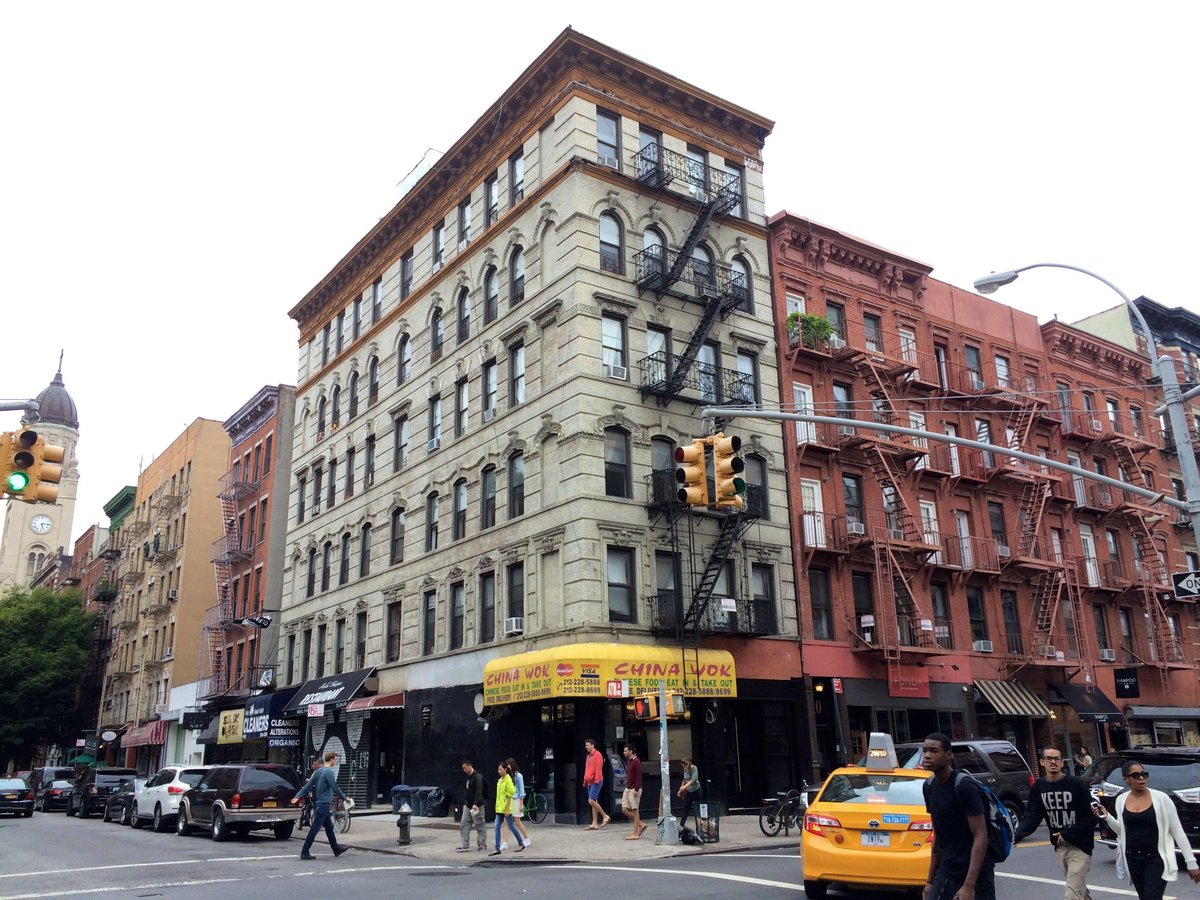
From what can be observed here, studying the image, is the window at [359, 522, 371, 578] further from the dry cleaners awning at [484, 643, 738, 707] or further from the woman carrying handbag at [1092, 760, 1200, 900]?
the woman carrying handbag at [1092, 760, 1200, 900]

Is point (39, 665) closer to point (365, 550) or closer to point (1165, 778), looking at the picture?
point (365, 550)

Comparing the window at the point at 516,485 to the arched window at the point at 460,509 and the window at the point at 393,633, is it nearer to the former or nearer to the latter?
the arched window at the point at 460,509

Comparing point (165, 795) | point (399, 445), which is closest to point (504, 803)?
point (165, 795)

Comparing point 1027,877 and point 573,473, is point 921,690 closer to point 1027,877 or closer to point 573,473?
point 573,473

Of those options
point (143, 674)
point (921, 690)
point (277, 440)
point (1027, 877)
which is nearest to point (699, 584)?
point (921, 690)

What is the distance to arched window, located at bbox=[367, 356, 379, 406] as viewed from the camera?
39.0m

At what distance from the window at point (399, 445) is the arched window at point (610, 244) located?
34.9 feet

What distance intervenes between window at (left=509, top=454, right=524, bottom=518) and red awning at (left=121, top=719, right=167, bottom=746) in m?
34.4

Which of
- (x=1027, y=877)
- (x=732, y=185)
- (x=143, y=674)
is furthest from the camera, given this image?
(x=143, y=674)

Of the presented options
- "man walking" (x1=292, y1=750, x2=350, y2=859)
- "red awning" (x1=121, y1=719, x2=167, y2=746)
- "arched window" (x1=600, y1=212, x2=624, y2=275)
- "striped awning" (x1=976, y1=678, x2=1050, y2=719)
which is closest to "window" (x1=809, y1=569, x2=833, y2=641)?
"striped awning" (x1=976, y1=678, x2=1050, y2=719)

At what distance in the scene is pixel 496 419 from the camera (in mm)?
30781

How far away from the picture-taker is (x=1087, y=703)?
3522cm

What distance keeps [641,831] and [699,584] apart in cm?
723

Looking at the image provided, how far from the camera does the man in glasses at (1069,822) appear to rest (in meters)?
9.41
